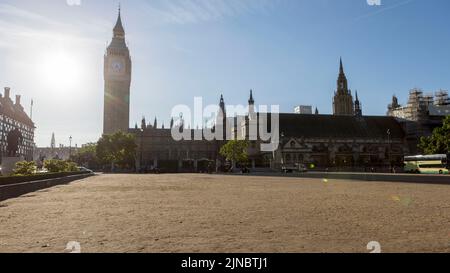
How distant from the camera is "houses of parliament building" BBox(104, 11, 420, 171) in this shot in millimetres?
109250

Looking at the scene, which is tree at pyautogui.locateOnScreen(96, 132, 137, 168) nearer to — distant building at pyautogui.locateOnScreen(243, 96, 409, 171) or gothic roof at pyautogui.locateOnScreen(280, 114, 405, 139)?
distant building at pyautogui.locateOnScreen(243, 96, 409, 171)

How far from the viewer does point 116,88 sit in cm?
15200

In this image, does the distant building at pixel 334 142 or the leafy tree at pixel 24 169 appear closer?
the leafy tree at pixel 24 169

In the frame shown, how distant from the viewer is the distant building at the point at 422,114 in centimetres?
11775

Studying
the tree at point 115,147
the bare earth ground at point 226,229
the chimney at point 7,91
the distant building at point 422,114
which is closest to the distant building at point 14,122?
the chimney at point 7,91

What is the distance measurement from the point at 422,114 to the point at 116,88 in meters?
119

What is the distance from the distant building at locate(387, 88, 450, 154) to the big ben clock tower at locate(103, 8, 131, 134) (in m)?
109

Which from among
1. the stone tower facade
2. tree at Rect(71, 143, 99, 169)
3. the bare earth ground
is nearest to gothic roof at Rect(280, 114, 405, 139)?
the stone tower facade

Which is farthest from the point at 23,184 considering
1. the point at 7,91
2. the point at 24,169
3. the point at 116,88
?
the point at 116,88

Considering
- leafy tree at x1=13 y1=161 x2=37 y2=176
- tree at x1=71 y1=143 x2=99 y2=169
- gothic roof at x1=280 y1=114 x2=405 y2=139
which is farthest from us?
tree at x1=71 y1=143 x2=99 y2=169

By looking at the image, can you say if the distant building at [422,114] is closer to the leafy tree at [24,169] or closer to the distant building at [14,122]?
the leafy tree at [24,169]

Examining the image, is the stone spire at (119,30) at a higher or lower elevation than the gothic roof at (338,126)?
higher

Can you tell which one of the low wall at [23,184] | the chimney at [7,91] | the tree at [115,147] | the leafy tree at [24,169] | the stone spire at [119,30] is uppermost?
the stone spire at [119,30]
